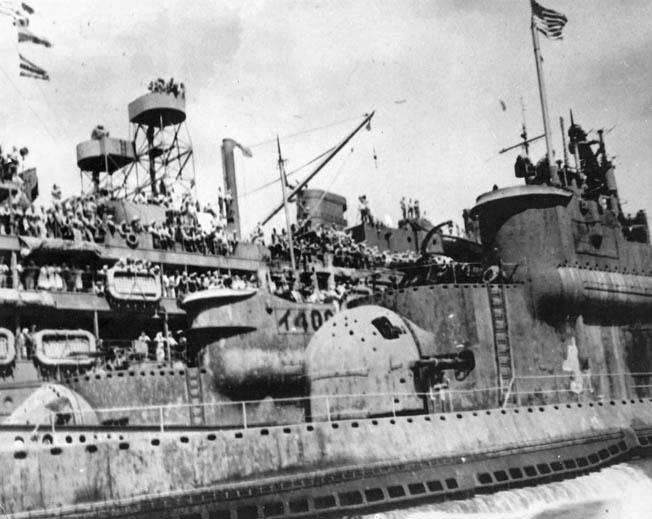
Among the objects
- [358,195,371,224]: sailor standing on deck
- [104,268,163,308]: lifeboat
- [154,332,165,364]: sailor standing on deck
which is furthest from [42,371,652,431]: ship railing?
[358,195,371,224]: sailor standing on deck

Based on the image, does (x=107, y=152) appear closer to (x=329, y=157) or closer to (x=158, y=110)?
(x=158, y=110)

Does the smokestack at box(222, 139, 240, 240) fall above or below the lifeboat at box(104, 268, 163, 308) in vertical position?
above

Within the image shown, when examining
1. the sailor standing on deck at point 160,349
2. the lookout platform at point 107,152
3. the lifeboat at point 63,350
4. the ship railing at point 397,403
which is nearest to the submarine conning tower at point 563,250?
the ship railing at point 397,403

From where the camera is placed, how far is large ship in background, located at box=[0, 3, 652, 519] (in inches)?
500

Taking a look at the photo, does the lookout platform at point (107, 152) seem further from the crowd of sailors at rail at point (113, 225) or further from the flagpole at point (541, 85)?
the flagpole at point (541, 85)

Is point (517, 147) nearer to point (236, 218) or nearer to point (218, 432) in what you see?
point (236, 218)

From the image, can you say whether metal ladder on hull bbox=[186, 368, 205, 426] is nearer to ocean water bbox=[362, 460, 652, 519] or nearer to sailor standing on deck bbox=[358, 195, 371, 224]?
ocean water bbox=[362, 460, 652, 519]

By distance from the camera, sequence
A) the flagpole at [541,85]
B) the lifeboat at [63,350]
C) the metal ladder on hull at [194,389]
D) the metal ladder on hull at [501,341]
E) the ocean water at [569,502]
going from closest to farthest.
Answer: the ocean water at [569,502]
the metal ladder on hull at [501,341]
the metal ladder on hull at [194,389]
the flagpole at [541,85]
the lifeboat at [63,350]

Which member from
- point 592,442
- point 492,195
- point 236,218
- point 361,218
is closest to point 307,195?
point 361,218

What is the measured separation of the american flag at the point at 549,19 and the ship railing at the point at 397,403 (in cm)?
970

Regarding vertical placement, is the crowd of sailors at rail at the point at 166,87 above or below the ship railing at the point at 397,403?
above

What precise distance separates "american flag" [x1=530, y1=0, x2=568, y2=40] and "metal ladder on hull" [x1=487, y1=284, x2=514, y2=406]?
27.5ft

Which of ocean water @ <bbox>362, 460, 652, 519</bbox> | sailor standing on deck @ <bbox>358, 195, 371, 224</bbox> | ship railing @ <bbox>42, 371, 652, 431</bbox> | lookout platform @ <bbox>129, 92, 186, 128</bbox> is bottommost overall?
ocean water @ <bbox>362, 460, 652, 519</bbox>

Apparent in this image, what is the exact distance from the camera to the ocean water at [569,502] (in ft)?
47.5
